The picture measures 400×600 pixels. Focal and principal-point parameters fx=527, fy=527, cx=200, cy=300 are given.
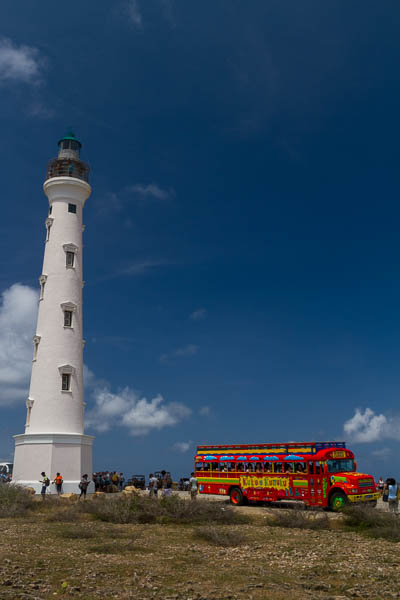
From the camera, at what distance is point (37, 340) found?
127ft

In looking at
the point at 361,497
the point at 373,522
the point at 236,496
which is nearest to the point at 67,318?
the point at 236,496

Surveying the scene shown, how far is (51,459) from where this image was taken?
34938 mm

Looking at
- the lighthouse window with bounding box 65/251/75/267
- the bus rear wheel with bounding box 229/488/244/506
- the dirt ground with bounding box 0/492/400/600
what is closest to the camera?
the dirt ground with bounding box 0/492/400/600

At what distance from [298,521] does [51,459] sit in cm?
1960

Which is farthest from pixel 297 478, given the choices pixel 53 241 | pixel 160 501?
pixel 53 241

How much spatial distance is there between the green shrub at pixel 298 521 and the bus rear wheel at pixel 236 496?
9.11m

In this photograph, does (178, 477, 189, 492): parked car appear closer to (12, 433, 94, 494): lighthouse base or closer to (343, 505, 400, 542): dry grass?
(12, 433, 94, 494): lighthouse base

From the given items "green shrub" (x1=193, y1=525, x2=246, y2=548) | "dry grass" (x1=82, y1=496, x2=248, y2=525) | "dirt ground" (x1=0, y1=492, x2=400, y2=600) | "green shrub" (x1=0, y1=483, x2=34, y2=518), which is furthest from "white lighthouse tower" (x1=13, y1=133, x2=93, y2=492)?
"green shrub" (x1=193, y1=525, x2=246, y2=548)

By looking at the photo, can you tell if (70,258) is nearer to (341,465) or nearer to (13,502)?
(13,502)

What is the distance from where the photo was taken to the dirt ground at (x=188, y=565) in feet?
35.0

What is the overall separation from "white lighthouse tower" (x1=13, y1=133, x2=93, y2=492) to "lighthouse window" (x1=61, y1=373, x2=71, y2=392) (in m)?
0.04

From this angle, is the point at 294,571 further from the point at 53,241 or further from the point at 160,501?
the point at 53,241

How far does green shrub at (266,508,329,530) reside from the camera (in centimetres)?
2091

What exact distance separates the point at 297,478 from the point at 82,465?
52.6 feet
